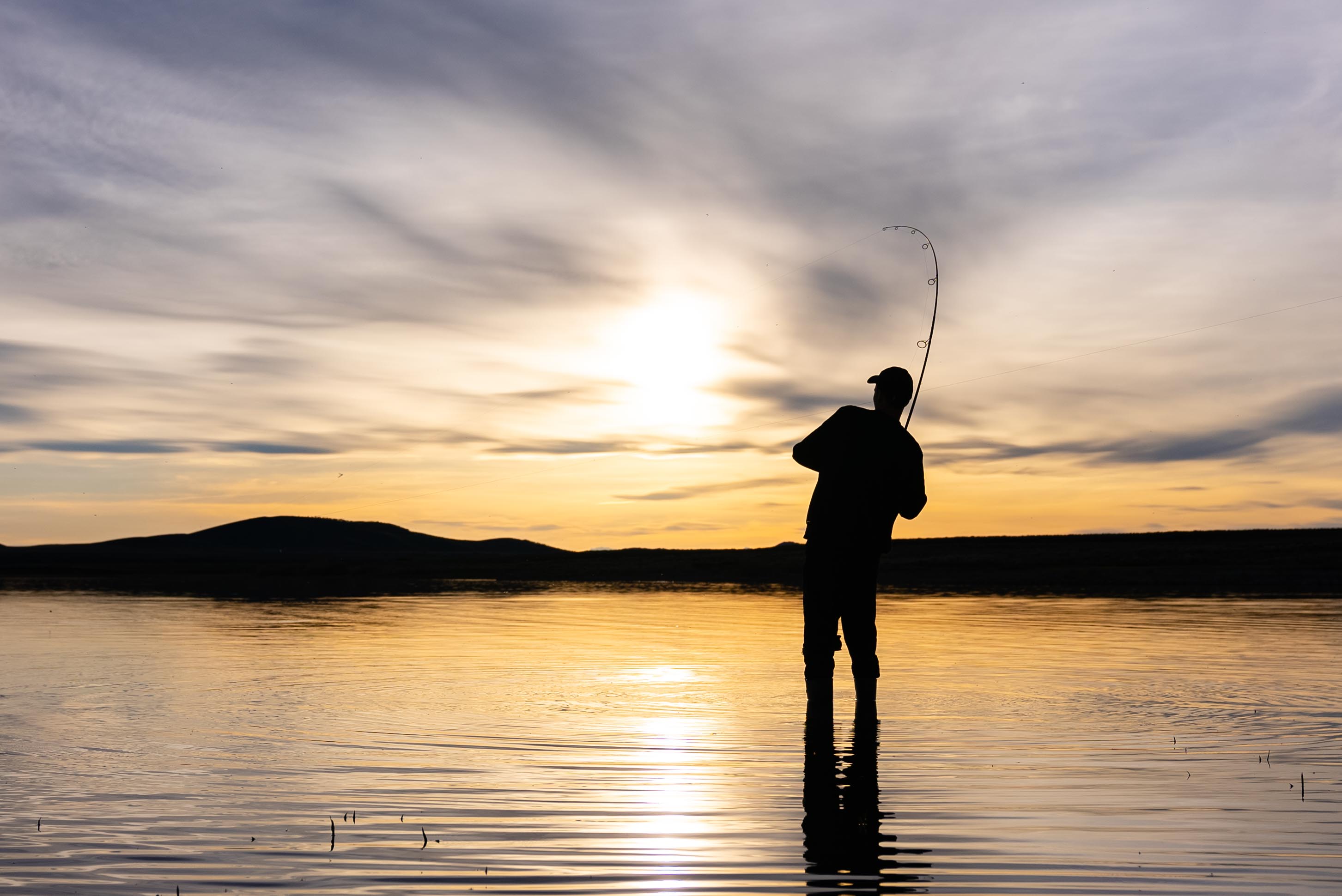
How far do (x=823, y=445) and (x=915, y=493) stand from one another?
2.22 feet

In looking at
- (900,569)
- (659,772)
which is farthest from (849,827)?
(900,569)

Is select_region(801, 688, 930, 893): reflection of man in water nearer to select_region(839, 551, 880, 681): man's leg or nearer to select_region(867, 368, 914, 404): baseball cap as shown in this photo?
select_region(839, 551, 880, 681): man's leg

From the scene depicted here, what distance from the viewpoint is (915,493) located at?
7184mm

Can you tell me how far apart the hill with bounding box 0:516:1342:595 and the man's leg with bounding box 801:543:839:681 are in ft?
64.1

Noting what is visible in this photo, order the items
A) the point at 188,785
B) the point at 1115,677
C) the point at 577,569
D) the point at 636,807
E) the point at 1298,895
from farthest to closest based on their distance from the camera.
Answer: the point at 577,569 < the point at 1115,677 < the point at 188,785 < the point at 636,807 < the point at 1298,895

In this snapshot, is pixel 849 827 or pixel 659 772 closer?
pixel 849 827

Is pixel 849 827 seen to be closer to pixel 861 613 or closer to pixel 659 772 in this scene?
pixel 659 772

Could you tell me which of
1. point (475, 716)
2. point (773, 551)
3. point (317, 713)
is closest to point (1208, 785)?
point (475, 716)

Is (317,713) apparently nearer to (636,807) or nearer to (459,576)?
(636,807)

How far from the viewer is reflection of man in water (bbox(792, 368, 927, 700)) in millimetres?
7148

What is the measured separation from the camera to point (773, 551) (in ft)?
185

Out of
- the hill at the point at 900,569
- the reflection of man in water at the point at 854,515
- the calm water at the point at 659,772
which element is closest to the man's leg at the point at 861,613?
the reflection of man in water at the point at 854,515

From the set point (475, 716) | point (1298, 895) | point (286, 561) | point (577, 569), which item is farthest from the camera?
point (286, 561)

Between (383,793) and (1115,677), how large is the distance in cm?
647
